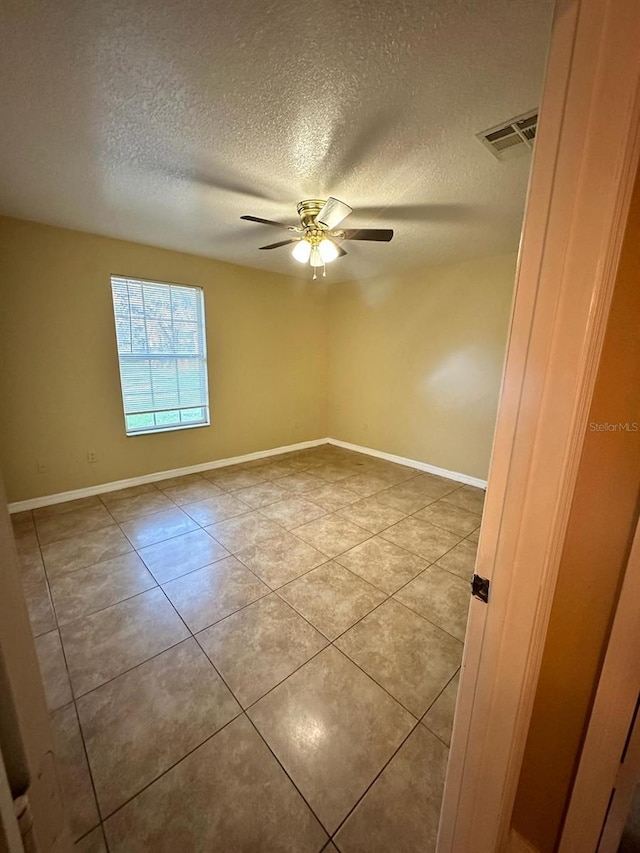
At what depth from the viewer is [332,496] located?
346cm

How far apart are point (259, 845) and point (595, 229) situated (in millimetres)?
1808

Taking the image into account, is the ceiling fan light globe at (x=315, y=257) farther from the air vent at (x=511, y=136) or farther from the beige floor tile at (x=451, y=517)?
the beige floor tile at (x=451, y=517)

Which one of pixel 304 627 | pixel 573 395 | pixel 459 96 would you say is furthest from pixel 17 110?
pixel 304 627


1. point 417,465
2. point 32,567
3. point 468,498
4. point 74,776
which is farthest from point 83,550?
point 417,465

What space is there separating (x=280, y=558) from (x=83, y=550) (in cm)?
148

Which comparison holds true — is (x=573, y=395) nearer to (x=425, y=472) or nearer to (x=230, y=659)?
(x=230, y=659)

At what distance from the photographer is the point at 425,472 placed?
4.20 metres

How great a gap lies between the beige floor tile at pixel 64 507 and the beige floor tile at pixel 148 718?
6.94 feet

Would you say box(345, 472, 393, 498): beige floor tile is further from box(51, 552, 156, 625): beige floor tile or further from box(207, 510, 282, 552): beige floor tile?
box(51, 552, 156, 625): beige floor tile

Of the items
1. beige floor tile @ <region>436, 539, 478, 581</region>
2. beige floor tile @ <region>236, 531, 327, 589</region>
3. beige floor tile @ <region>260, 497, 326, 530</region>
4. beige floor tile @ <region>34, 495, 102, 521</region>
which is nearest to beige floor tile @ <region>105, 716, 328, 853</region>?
beige floor tile @ <region>236, 531, 327, 589</region>

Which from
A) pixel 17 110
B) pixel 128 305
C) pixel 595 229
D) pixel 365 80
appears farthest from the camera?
pixel 128 305

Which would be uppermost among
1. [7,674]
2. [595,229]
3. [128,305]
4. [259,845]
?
[128,305]

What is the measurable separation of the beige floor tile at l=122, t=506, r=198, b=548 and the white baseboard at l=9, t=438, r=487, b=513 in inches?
31.1

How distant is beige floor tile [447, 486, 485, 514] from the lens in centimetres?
→ 327
